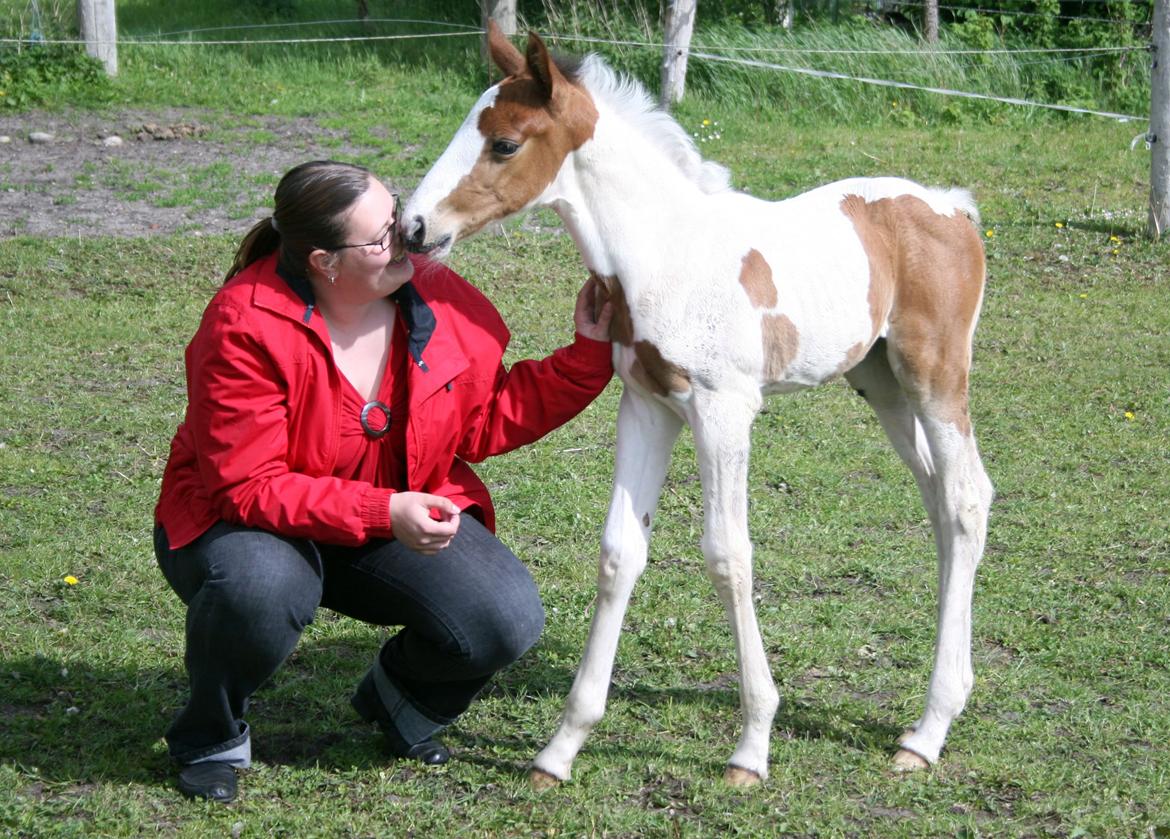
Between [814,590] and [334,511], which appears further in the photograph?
[814,590]

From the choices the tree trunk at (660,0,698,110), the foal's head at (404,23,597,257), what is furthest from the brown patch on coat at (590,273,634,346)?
the tree trunk at (660,0,698,110)

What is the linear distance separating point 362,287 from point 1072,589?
8.87 feet

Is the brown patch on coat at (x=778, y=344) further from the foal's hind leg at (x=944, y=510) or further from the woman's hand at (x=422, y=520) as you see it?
the woman's hand at (x=422, y=520)

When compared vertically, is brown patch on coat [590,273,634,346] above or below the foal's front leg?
above

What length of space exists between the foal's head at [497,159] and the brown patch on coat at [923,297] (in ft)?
2.89

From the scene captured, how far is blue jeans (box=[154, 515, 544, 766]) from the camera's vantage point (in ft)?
9.50

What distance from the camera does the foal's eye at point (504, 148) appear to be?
9.52 ft

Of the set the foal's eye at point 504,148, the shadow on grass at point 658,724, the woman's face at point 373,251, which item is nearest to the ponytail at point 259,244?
the woman's face at point 373,251

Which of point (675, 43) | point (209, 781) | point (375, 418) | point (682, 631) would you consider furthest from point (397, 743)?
point (675, 43)

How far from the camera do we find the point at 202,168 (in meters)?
9.55

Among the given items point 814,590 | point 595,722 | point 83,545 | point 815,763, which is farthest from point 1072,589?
point 83,545

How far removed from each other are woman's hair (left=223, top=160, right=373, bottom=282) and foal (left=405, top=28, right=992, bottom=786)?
7.1 inches

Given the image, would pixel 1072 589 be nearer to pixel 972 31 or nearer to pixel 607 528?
pixel 607 528

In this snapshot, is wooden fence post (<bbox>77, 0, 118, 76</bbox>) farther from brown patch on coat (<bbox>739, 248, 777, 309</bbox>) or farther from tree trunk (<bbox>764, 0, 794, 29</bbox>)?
brown patch on coat (<bbox>739, 248, 777, 309</bbox>)
